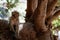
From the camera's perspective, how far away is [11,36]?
34.5 inches

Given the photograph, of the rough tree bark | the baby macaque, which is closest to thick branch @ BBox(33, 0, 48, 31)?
the rough tree bark

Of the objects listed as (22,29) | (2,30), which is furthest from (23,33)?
(2,30)

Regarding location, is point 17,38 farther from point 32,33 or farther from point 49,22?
point 49,22

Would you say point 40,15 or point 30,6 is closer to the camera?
point 40,15

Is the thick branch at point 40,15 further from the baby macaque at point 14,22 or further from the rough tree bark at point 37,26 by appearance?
the baby macaque at point 14,22

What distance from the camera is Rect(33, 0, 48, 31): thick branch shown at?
0.83m

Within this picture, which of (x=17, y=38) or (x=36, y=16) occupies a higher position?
(x=36, y=16)

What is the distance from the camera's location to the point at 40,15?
867 millimetres

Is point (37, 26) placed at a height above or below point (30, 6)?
below

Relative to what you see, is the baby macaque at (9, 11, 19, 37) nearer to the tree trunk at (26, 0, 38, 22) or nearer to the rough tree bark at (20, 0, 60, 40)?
the rough tree bark at (20, 0, 60, 40)

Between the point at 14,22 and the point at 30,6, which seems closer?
the point at 14,22

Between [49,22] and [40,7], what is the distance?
0.94ft

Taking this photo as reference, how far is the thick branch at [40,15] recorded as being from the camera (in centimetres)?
83

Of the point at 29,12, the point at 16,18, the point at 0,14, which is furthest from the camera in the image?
the point at 0,14
